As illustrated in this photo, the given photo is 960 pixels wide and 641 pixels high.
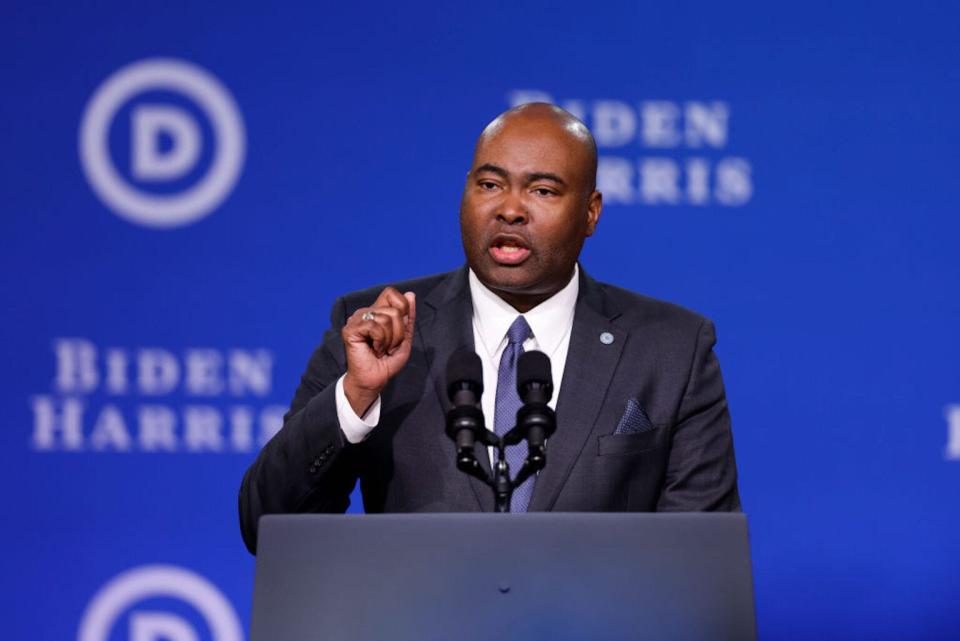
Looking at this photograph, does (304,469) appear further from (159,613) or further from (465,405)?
(159,613)

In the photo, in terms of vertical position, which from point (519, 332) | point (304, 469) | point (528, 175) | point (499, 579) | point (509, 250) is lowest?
point (499, 579)

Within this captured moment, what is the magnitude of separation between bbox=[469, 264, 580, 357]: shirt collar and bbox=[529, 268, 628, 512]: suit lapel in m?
0.03

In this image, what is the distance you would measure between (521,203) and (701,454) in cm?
47

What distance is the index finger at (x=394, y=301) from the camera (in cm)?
171

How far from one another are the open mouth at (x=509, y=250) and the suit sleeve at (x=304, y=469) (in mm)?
300

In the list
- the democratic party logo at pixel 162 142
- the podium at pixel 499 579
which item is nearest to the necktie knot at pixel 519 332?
the podium at pixel 499 579

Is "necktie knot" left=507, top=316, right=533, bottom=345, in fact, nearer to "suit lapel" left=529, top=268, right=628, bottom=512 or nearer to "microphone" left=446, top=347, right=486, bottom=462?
"suit lapel" left=529, top=268, right=628, bottom=512

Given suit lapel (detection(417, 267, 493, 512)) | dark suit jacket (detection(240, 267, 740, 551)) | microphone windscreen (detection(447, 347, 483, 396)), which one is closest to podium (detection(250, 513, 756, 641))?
microphone windscreen (detection(447, 347, 483, 396))

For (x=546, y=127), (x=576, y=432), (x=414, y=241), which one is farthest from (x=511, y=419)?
(x=414, y=241)

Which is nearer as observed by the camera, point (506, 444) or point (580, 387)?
point (506, 444)

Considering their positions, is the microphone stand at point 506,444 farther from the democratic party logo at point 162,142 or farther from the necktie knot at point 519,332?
the democratic party logo at point 162,142

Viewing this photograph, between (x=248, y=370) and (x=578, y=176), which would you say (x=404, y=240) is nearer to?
(x=248, y=370)

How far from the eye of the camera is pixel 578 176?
206 cm

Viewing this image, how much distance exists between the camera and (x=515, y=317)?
209 centimetres
